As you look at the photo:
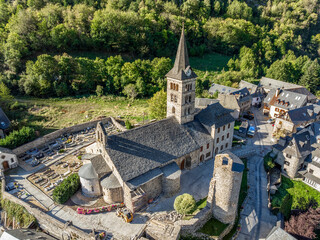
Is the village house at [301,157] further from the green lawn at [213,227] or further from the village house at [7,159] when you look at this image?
the village house at [7,159]

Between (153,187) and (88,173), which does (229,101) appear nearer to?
(153,187)

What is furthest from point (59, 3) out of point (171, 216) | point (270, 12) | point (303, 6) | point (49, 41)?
point (303, 6)

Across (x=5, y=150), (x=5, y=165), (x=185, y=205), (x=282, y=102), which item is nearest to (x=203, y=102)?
(x=282, y=102)

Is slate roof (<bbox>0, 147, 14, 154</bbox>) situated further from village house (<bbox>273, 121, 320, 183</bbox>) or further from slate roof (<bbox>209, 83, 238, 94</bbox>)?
slate roof (<bbox>209, 83, 238, 94</bbox>)

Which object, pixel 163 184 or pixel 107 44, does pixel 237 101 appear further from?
pixel 107 44

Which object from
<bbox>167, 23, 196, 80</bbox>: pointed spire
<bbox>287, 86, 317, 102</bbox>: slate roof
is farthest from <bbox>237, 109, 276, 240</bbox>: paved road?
<bbox>287, 86, 317, 102</bbox>: slate roof

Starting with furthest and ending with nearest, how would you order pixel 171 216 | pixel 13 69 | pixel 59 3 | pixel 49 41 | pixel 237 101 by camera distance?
pixel 59 3
pixel 49 41
pixel 13 69
pixel 237 101
pixel 171 216
